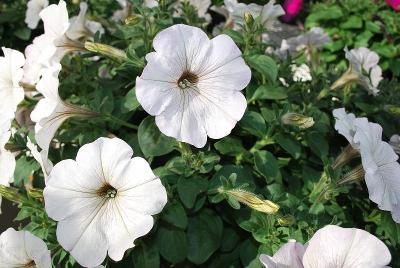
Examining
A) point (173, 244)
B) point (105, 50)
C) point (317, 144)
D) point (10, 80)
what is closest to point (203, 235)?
point (173, 244)

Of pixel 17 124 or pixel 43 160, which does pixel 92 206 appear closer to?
pixel 43 160

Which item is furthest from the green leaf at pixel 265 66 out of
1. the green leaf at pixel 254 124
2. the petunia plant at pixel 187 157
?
the green leaf at pixel 254 124

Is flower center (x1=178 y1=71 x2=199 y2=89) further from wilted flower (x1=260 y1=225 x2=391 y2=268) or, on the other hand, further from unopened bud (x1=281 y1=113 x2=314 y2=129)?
wilted flower (x1=260 y1=225 x2=391 y2=268)

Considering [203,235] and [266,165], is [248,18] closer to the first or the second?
[266,165]

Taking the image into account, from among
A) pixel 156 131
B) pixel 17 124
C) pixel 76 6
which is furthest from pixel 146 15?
pixel 76 6

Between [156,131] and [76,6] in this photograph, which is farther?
[76,6]

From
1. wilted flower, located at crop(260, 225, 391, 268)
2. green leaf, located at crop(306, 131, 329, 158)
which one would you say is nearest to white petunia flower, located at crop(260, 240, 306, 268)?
wilted flower, located at crop(260, 225, 391, 268)
